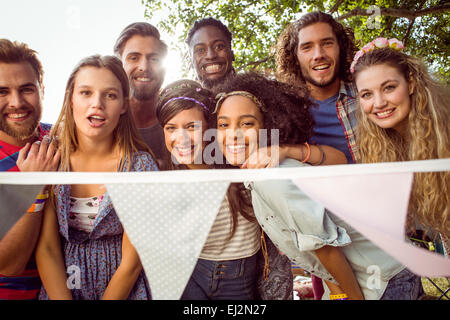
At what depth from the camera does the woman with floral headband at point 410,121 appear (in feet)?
5.24

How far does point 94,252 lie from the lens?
1565 millimetres

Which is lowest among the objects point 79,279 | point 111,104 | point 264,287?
point 264,287

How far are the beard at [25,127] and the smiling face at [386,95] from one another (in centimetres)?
176

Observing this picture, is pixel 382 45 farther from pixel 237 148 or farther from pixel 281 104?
pixel 237 148

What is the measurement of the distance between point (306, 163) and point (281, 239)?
429mm

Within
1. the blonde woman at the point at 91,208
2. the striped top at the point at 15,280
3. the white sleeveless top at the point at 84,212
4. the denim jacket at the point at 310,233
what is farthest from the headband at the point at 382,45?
the striped top at the point at 15,280

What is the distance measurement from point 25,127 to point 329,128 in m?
1.73

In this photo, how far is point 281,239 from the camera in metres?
1.43

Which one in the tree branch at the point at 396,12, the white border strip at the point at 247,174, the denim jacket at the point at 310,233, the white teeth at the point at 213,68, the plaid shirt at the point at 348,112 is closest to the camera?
Answer: the white border strip at the point at 247,174

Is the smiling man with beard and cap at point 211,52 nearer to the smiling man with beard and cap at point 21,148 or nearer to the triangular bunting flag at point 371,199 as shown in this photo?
the smiling man with beard and cap at point 21,148

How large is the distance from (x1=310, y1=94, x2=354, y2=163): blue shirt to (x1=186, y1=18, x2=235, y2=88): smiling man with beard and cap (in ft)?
2.24

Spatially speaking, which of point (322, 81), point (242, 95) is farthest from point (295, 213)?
point (322, 81)
